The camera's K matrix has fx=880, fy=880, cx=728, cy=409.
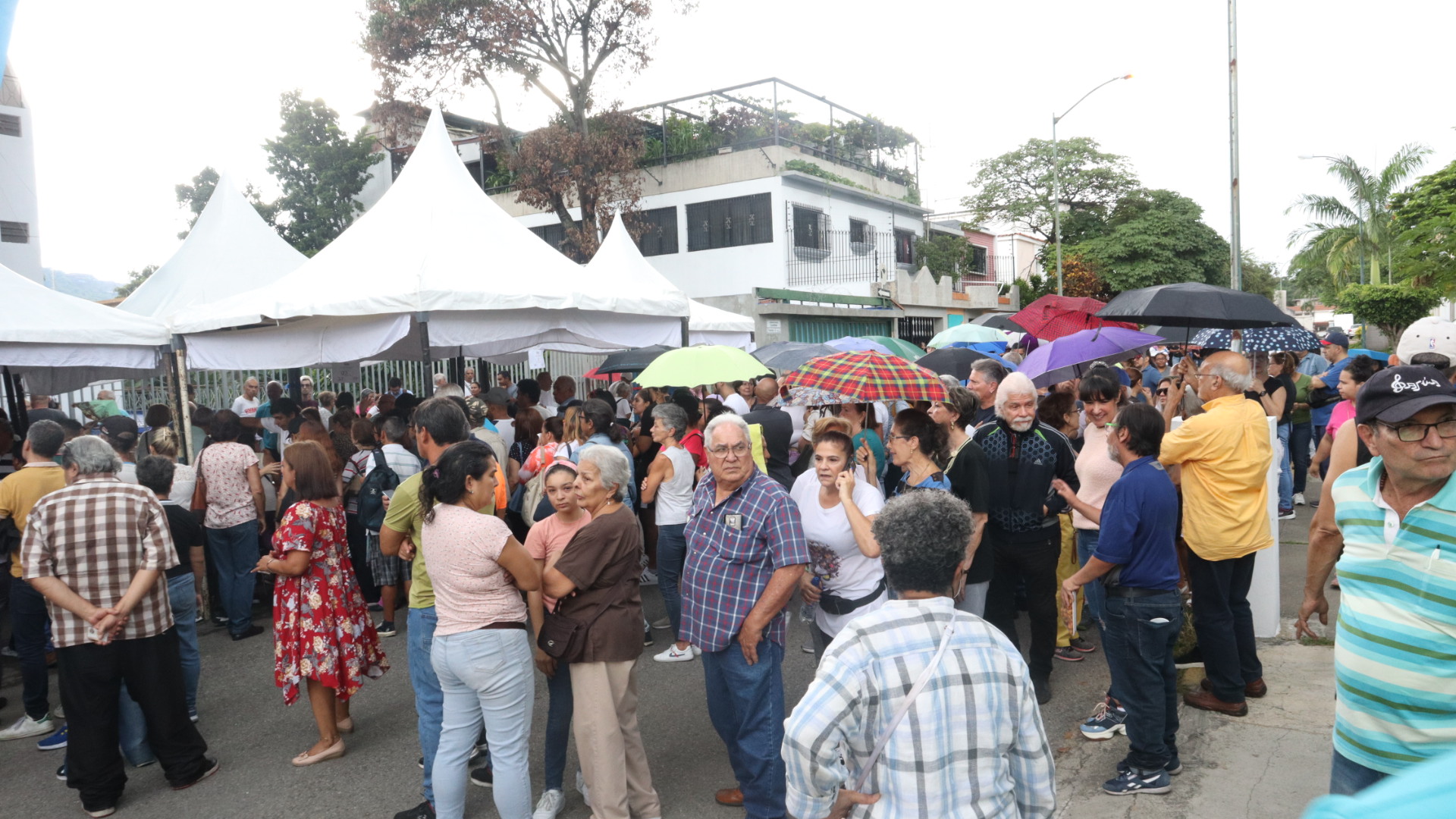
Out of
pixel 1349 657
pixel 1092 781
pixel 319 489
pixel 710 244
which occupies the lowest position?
pixel 1092 781

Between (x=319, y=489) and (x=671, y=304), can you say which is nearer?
(x=319, y=489)

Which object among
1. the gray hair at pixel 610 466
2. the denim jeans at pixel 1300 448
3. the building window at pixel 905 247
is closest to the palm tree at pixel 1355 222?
the building window at pixel 905 247

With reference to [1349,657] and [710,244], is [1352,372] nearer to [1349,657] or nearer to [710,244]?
[1349,657]

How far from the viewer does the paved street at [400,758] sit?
4.12 metres

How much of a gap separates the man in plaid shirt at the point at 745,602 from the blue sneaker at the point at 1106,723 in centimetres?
181

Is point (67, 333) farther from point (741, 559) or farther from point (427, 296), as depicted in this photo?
point (741, 559)

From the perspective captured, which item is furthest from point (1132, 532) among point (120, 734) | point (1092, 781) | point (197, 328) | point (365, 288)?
point (197, 328)

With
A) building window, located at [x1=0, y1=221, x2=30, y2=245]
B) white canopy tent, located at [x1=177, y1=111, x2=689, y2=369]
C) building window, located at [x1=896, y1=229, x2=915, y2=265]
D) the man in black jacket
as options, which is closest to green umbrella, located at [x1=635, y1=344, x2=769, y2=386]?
white canopy tent, located at [x1=177, y1=111, x2=689, y2=369]

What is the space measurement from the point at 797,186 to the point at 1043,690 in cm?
2139

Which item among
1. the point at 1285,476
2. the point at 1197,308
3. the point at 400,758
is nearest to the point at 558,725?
the point at 400,758

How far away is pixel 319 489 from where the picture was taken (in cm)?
462

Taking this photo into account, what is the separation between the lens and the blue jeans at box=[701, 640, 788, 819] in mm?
3660

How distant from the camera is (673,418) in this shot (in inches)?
246

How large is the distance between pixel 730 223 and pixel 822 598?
22.4m
